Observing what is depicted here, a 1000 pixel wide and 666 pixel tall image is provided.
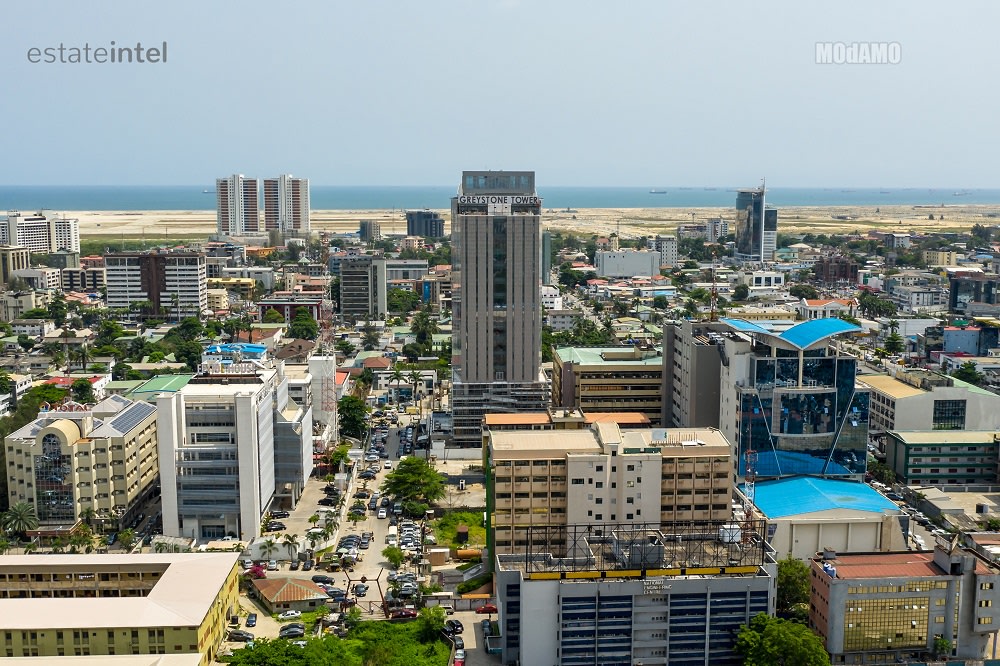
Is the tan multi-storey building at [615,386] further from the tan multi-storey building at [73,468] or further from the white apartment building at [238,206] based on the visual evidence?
the white apartment building at [238,206]

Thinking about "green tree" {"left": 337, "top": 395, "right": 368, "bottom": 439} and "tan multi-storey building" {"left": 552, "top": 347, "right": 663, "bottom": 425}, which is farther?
"green tree" {"left": 337, "top": 395, "right": 368, "bottom": 439}

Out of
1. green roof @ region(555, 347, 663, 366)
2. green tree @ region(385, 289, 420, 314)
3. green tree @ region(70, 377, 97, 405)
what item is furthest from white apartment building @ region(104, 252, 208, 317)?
green roof @ region(555, 347, 663, 366)

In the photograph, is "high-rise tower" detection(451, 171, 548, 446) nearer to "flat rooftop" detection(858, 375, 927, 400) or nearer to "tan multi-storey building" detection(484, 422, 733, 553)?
"flat rooftop" detection(858, 375, 927, 400)

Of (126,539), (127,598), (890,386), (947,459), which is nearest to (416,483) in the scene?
(126,539)

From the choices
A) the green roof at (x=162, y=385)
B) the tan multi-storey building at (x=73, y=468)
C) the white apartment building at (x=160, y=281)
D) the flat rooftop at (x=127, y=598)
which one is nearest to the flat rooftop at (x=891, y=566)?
the flat rooftop at (x=127, y=598)

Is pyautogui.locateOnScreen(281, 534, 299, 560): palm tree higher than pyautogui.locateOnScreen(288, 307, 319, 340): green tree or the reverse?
the reverse
